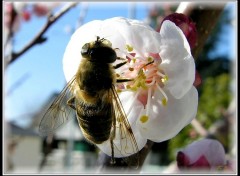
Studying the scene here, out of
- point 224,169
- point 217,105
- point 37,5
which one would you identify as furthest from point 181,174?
point 217,105

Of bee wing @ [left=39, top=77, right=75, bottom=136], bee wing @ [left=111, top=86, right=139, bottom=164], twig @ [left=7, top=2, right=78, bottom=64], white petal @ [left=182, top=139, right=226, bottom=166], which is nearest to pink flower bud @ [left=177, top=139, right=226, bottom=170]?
white petal @ [left=182, top=139, right=226, bottom=166]

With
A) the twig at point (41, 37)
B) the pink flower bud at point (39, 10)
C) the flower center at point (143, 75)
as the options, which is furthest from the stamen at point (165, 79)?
the pink flower bud at point (39, 10)

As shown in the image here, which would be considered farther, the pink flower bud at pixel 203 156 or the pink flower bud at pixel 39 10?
the pink flower bud at pixel 39 10

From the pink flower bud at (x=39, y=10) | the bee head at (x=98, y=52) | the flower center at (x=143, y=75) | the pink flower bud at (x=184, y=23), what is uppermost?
the pink flower bud at (x=184, y=23)

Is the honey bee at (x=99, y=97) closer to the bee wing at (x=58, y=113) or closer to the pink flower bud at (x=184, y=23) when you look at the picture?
the bee wing at (x=58, y=113)

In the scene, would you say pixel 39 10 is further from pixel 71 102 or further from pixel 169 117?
pixel 169 117

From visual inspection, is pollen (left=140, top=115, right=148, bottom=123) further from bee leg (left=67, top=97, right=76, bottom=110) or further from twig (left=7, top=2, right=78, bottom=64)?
twig (left=7, top=2, right=78, bottom=64)

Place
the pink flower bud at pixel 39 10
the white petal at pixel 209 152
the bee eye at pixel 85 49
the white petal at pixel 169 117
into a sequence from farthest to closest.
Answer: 1. the pink flower bud at pixel 39 10
2. the white petal at pixel 209 152
3. the bee eye at pixel 85 49
4. the white petal at pixel 169 117
